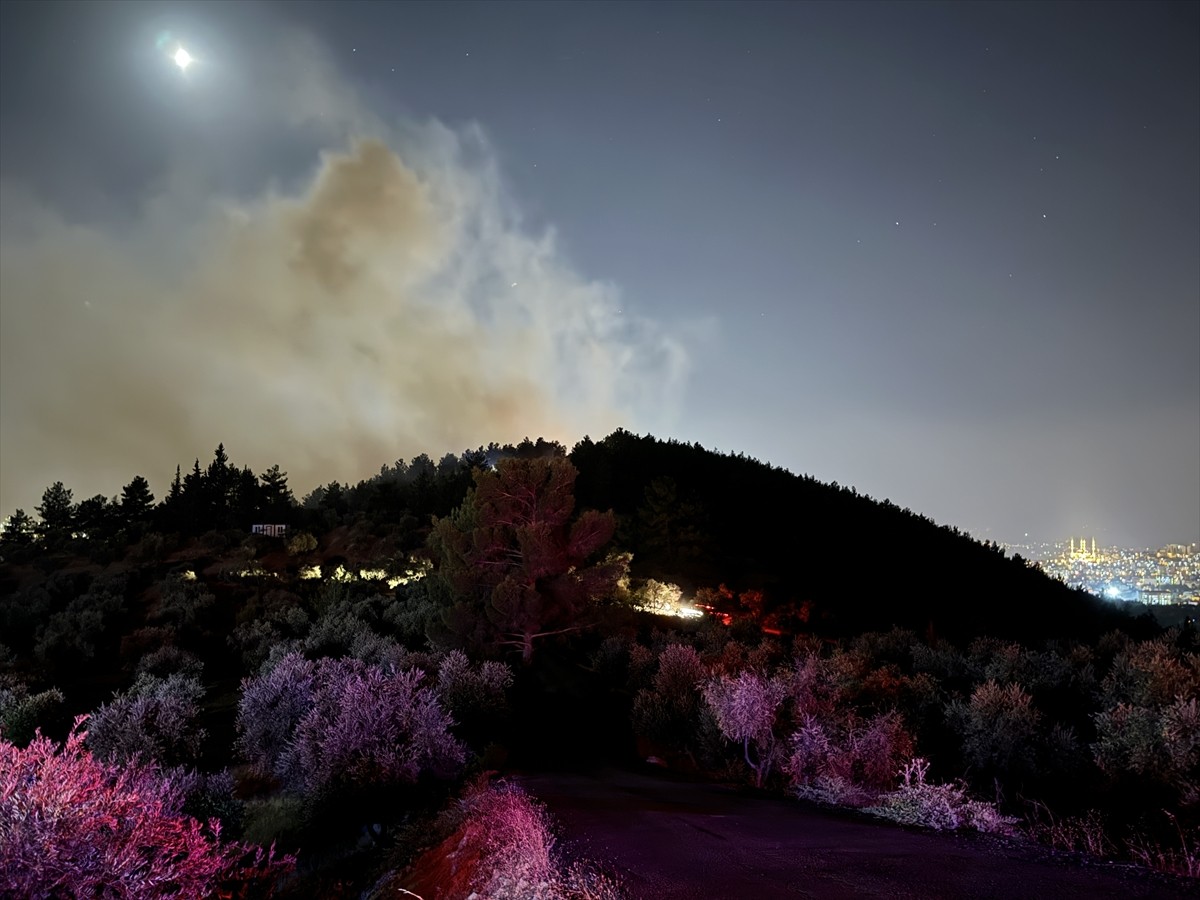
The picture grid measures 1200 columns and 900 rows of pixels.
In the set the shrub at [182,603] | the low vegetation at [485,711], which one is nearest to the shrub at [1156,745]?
the low vegetation at [485,711]

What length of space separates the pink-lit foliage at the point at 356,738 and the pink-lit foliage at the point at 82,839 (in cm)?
536

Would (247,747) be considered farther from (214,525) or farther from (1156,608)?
(1156,608)

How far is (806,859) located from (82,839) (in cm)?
748

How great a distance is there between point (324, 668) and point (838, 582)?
150 ft

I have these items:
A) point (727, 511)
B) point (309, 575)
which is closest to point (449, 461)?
point (727, 511)

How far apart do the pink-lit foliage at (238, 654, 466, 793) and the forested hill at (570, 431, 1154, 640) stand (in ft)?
106

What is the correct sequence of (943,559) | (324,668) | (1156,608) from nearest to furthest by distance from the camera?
(324,668), (943,559), (1156,608)

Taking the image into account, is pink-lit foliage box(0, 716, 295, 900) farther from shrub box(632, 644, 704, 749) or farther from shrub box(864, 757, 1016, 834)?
shrub box(632, 644, 704, 749)

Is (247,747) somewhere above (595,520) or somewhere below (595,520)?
below

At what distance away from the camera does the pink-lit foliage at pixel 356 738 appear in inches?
476

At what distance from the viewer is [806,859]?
25.3 ft

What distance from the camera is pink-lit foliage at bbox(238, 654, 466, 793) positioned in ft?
39.7

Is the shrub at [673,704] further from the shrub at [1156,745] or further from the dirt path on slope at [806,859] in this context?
the shrub at [1156,745]

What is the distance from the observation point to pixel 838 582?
52.8m
